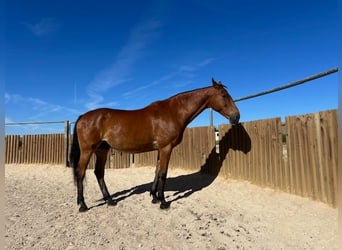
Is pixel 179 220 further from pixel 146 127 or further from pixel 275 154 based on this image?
pixel 275 154

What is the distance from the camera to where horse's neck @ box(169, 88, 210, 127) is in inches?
206

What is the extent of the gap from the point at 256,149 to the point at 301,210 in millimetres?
1719

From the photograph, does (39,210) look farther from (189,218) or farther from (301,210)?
(301,210)

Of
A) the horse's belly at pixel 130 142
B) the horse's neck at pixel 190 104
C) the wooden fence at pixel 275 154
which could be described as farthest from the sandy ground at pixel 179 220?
the horse's neck at pixel 190 104

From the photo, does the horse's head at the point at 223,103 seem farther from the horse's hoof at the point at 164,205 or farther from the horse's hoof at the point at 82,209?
the horse's hoof at the point at 82,209

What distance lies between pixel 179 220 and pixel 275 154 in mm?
2166

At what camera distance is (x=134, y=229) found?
146 inches

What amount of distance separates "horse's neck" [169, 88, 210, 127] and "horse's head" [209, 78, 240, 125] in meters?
0.15

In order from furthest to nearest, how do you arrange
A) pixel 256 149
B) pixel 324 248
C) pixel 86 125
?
1. pixel 256 149
2. pixel 86 125
3. pixel 324 248

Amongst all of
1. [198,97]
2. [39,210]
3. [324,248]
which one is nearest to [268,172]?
[198,97]

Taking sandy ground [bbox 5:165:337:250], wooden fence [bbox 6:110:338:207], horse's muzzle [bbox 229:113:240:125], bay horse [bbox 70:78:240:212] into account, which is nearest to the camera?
sandy ground [bbox 5:165:337:250]

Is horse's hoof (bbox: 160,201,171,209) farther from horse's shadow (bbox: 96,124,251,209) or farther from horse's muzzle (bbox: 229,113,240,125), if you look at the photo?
horse's muzzle (bbox: 229,113,240,125)

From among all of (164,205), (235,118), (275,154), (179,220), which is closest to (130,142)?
(164,205)

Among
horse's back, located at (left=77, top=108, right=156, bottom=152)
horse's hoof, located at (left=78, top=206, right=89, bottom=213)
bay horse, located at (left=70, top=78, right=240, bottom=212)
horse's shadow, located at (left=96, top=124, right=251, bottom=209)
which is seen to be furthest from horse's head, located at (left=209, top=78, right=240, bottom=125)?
horse's hoof, located at (left=78, top=206, right=89, bottom=213)
